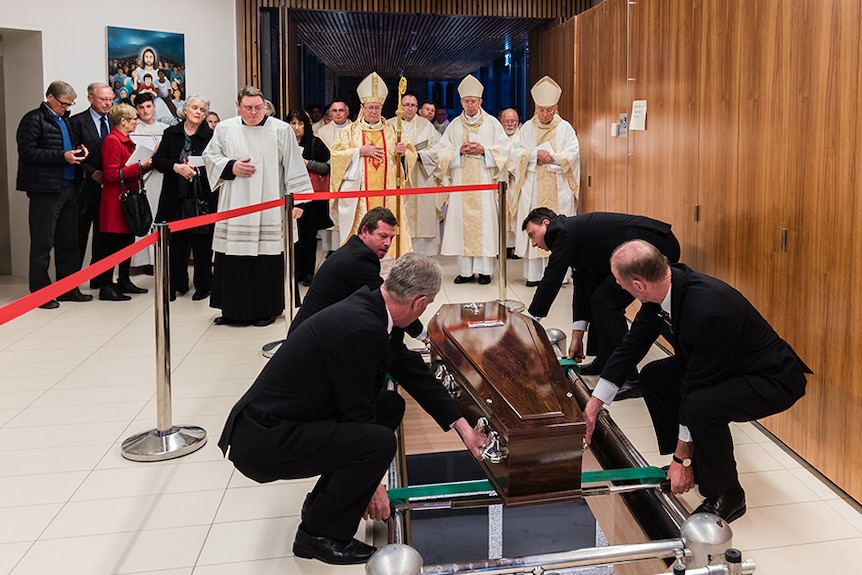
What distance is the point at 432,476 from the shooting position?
4086 millimetres

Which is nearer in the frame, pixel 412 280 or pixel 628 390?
pixel 412 280

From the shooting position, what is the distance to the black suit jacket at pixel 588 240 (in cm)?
454

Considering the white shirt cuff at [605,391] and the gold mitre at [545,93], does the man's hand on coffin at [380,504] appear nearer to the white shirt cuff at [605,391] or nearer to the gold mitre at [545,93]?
the white shirt cuff at [605,391]

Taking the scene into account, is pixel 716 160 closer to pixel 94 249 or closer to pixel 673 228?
pixel 673 228

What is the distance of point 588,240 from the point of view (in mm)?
4590

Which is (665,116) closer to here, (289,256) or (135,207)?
(289,256)

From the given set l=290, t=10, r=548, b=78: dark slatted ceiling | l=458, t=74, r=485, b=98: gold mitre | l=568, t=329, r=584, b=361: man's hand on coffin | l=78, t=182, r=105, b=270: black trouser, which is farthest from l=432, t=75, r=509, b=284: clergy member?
l=568, t=329, r=584, b=361: man's hand on coffin

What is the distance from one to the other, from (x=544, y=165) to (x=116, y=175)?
12.2ft

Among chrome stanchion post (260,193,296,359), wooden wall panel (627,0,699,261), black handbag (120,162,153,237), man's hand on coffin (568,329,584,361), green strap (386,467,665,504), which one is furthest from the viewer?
black handbag (120,162,153,237)

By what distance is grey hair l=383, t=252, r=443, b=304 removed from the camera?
8.95ft

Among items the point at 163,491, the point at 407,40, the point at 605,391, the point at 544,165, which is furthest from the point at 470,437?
the point at 407,40

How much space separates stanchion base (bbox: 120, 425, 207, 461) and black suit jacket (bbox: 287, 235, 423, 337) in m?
0.69

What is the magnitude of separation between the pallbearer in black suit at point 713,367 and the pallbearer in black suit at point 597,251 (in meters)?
1.38

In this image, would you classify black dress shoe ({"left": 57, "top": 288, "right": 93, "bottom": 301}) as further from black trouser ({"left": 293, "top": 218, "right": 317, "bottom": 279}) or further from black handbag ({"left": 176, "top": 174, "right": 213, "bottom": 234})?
black trouser ({"left": 293, "top": 218, "right": 317, "bottom": 279})
